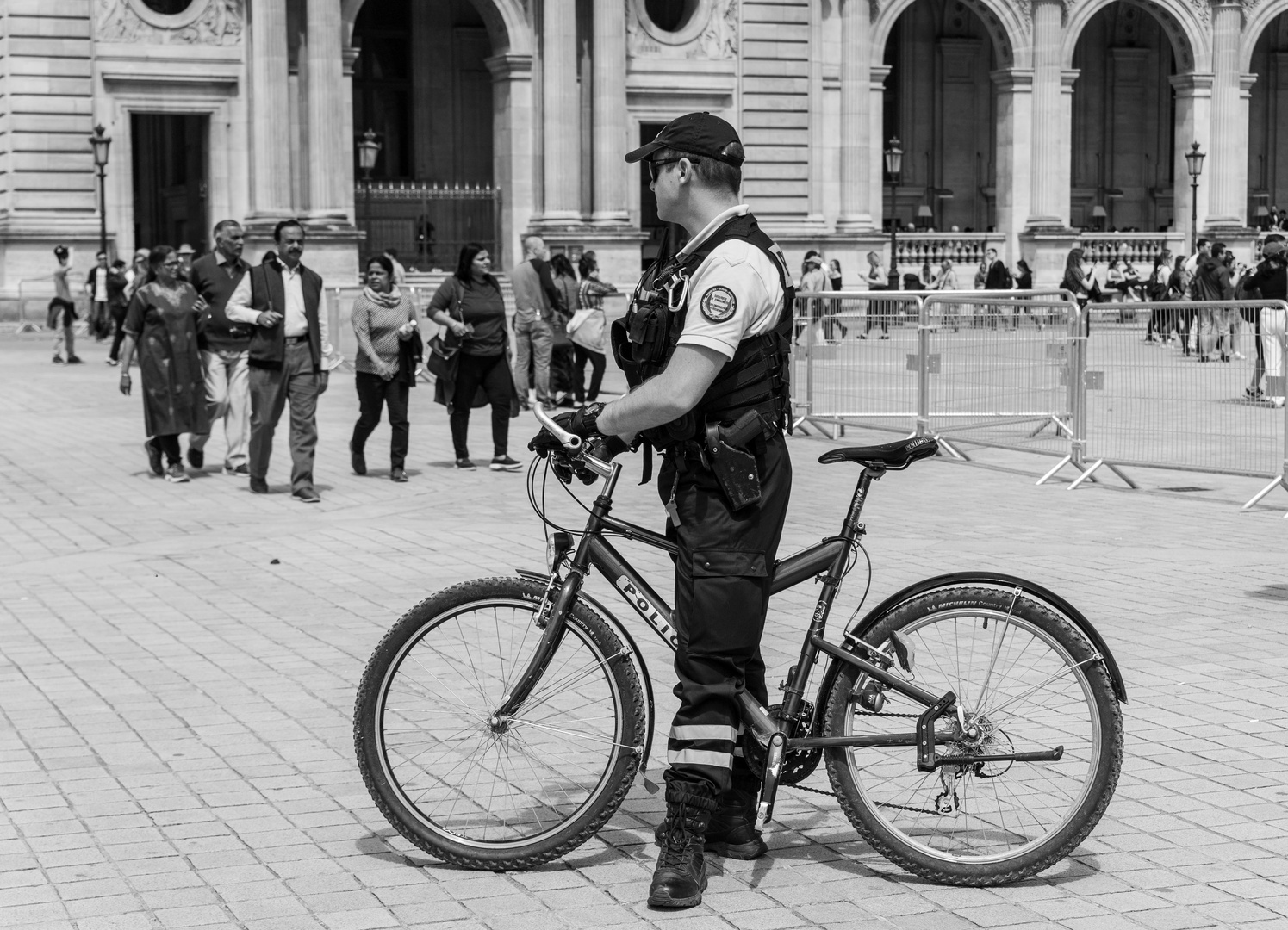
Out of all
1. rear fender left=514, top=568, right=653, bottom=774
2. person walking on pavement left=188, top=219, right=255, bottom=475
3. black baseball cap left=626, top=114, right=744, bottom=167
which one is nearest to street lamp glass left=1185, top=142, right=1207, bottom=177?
person walking on pavement left=188, top=219, right=255, bottom=475

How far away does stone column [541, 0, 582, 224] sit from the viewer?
38.6 metres

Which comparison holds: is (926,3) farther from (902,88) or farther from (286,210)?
(286,210)

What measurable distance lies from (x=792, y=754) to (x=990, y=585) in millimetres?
687

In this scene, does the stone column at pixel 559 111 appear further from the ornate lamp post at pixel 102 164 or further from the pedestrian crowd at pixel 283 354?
the pedestrian crowd at pixel 283 354

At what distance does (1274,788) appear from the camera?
6148 mm

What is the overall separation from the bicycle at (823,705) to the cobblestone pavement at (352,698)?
151mm

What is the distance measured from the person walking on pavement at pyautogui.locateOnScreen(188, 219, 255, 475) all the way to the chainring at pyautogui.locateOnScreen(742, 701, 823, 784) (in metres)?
9.38

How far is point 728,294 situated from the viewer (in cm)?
493

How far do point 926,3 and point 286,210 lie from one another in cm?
2112

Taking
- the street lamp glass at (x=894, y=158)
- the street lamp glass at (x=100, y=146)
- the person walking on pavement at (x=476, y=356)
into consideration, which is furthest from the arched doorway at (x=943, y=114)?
the person walking on pavement at (x=476, y=356)

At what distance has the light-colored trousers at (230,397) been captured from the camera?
14883 mm

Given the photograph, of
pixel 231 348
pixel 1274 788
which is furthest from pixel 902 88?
pixel 1274 788

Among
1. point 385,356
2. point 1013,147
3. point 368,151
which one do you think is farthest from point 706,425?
point 1013,147

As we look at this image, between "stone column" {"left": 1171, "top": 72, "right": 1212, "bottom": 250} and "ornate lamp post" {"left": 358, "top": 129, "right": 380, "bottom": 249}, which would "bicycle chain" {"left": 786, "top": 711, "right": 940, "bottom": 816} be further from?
"stone column" {"left": 1171, "top": 72, "right": 1212, "bottom": 250}
